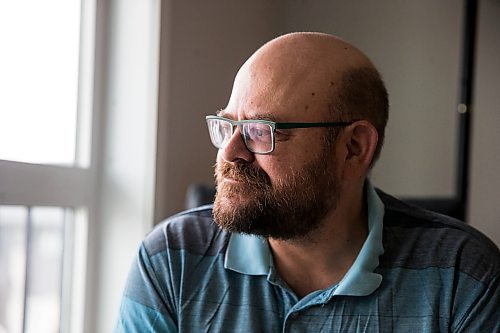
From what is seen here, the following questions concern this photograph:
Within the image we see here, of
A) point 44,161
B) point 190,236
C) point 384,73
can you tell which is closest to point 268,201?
point 190,236

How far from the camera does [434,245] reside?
137cm

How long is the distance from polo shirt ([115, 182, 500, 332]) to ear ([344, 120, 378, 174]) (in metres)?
0.09

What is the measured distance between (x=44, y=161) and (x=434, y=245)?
946mm

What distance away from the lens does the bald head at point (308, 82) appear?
1345 mm

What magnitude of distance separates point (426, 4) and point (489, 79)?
314 mm

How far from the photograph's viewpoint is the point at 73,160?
1.91m

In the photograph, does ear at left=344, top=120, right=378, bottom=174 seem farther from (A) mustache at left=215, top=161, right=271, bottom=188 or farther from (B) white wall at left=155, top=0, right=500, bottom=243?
(B) white wall at left=155, top=0, right=500, bottom=243

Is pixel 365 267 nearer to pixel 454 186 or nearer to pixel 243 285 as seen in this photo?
pixel 243 285

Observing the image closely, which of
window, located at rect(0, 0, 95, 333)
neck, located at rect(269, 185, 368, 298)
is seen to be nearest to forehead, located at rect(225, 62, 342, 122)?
neck, located at rect(269, 185, 368, 298)

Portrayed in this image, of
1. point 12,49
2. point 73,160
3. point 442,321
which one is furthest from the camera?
point 73,160

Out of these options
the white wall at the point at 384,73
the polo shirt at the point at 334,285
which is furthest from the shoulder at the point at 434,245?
the white wall at the point at 384,73

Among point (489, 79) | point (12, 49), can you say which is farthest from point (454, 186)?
point (12, 49)

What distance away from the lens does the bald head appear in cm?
134

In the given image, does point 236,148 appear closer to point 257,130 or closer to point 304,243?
point 257,130
